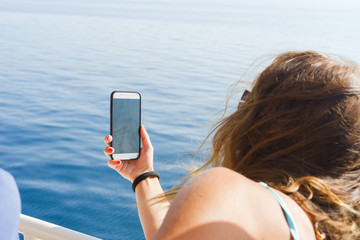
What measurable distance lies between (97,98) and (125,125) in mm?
5609

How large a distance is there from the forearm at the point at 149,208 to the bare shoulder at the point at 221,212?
46 centimetres

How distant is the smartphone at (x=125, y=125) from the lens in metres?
1.21

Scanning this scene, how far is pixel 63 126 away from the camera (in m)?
5.58

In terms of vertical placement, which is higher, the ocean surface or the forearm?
the forearm

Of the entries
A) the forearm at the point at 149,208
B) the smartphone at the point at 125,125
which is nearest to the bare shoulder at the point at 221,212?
the forearm at the point at 149,208

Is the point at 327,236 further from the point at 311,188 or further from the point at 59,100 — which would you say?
the point at 59,100

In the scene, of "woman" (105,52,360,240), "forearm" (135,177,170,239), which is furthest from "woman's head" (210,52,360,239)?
"forearm" (135,177,170,239)

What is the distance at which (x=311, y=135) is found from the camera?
840 millimetres

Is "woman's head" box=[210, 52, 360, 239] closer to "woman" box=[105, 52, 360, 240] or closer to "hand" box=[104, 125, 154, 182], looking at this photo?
"woman" box=[105, 52, 360, 240]

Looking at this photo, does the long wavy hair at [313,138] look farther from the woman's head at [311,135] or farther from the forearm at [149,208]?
the forearm at [149,208]

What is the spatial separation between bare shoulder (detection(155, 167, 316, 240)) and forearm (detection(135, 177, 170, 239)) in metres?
0.46

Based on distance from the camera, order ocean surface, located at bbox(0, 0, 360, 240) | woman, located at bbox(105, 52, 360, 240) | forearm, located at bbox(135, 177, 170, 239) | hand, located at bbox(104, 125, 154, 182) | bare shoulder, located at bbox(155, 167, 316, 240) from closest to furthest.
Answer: bare shoulder, located at bbox(155, 167, 316, 240), woman, located at bbox(105, 52, 360, 240), forearm, located at bbox(135, 177, 170, 239), hand, located at bbox(104, 125, 154, 182), ocean surface, located at bbox(0, 0, 360, 240)

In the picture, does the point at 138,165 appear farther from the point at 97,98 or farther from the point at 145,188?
the point at 97,98

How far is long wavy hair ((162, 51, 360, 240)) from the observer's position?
2.65 feet
